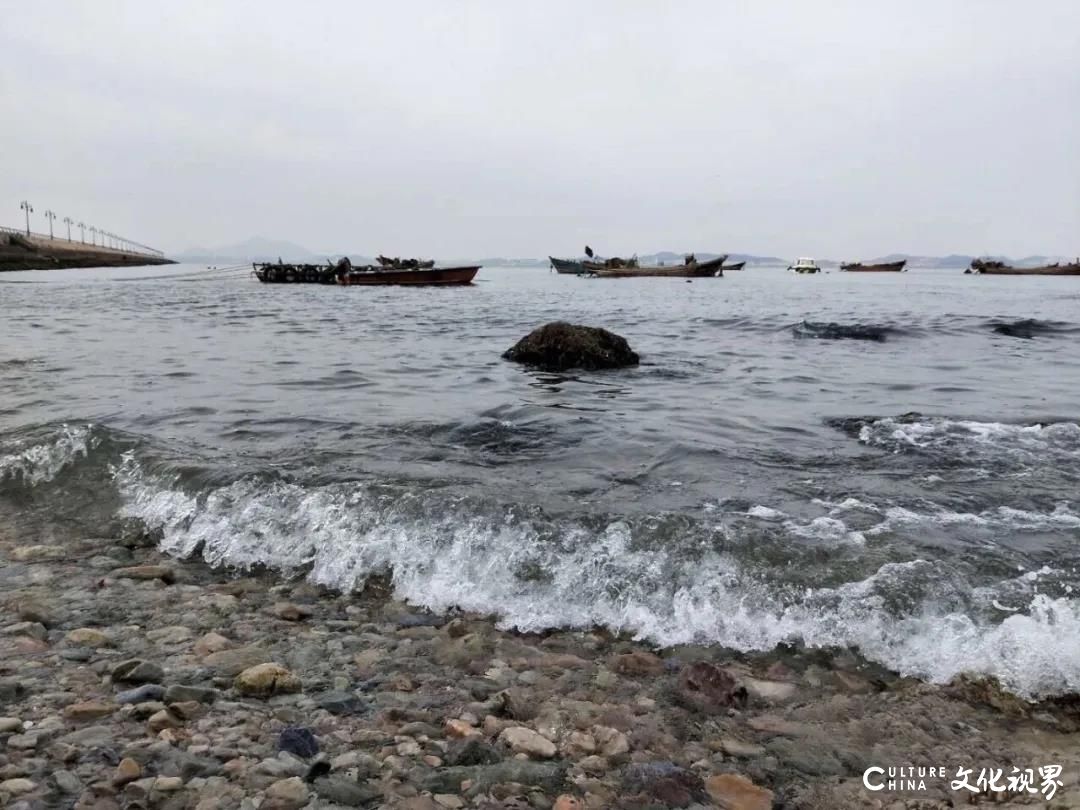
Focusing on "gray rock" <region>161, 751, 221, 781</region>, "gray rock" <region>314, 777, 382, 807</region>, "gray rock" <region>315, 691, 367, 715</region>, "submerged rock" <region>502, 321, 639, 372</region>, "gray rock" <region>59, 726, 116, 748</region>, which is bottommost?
"gray rock" <region>315, 691, 367, 715</region>

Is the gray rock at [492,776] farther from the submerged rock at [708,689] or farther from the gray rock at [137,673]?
the gray rock at [137,673]

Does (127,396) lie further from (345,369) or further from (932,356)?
(932,356)

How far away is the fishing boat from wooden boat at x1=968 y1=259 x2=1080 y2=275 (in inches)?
3208

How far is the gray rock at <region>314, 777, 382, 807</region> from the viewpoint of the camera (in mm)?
2492

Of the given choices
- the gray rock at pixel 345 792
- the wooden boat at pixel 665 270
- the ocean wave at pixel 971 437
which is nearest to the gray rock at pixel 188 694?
the gray rock at pixel 345 792

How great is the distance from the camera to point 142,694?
3.10 m

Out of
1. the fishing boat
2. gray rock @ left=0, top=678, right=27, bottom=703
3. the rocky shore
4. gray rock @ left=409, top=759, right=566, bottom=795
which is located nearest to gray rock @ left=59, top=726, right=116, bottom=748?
the rocky shore

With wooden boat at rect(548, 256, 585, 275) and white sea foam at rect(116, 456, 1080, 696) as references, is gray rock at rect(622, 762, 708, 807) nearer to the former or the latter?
white sea foam at rect(116, 456, 1080, 696)

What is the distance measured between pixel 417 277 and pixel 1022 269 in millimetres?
86232

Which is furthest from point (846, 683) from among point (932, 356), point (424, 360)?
point (932, 356)

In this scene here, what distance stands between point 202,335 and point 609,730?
16957 millimetres

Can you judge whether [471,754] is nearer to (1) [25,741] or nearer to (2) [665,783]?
(2) [665,783]

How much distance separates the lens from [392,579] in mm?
4602

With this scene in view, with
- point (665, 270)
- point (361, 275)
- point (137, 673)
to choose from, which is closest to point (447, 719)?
point (137, 673)
